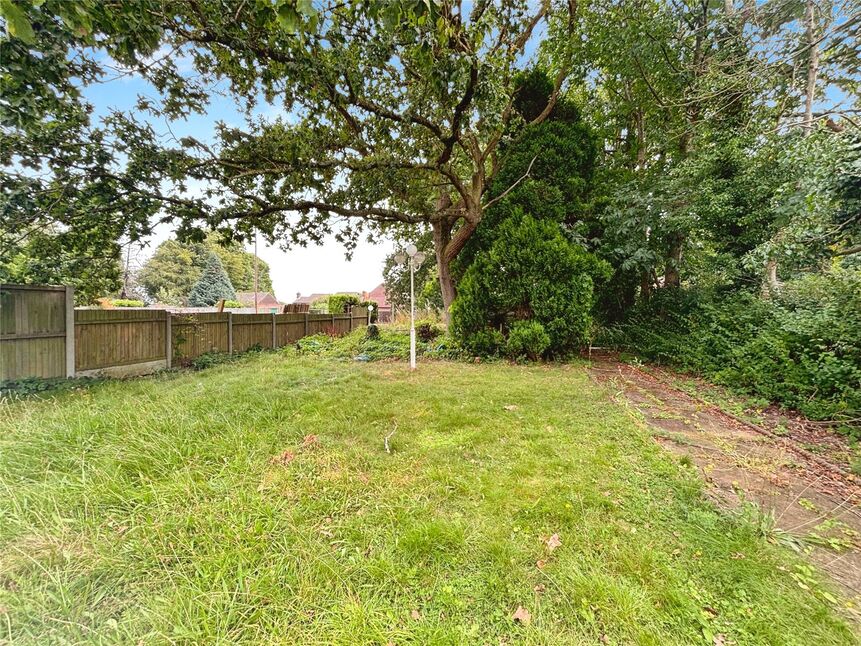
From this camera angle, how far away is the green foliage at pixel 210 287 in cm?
2855

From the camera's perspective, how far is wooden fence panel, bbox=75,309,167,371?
569cm

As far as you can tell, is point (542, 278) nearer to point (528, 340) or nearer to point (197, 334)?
point (528, 340)

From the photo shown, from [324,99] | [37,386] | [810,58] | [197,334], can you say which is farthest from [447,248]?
[37,386]

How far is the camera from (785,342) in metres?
4.01

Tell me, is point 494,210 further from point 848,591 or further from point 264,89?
point 848,591

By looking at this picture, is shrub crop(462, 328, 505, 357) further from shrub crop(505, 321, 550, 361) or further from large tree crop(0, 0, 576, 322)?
large tree crop(0, 0, 576, 322)

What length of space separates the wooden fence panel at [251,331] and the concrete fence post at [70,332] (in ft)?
11.4

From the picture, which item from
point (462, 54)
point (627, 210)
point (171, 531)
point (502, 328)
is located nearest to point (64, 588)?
point (171, 531)

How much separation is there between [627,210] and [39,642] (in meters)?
7.91

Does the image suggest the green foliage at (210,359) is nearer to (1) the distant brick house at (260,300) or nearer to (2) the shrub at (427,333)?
(2) the shrub at (427,333)

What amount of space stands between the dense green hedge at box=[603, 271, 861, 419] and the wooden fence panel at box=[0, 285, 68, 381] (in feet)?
33.6

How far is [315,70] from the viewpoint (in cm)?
394

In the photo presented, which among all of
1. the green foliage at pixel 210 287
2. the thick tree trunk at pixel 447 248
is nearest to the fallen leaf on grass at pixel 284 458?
the thick tree trunk at pixel 447 248

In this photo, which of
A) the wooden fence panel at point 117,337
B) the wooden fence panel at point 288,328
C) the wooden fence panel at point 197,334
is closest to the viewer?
the wooden fence panel at point 117,337
